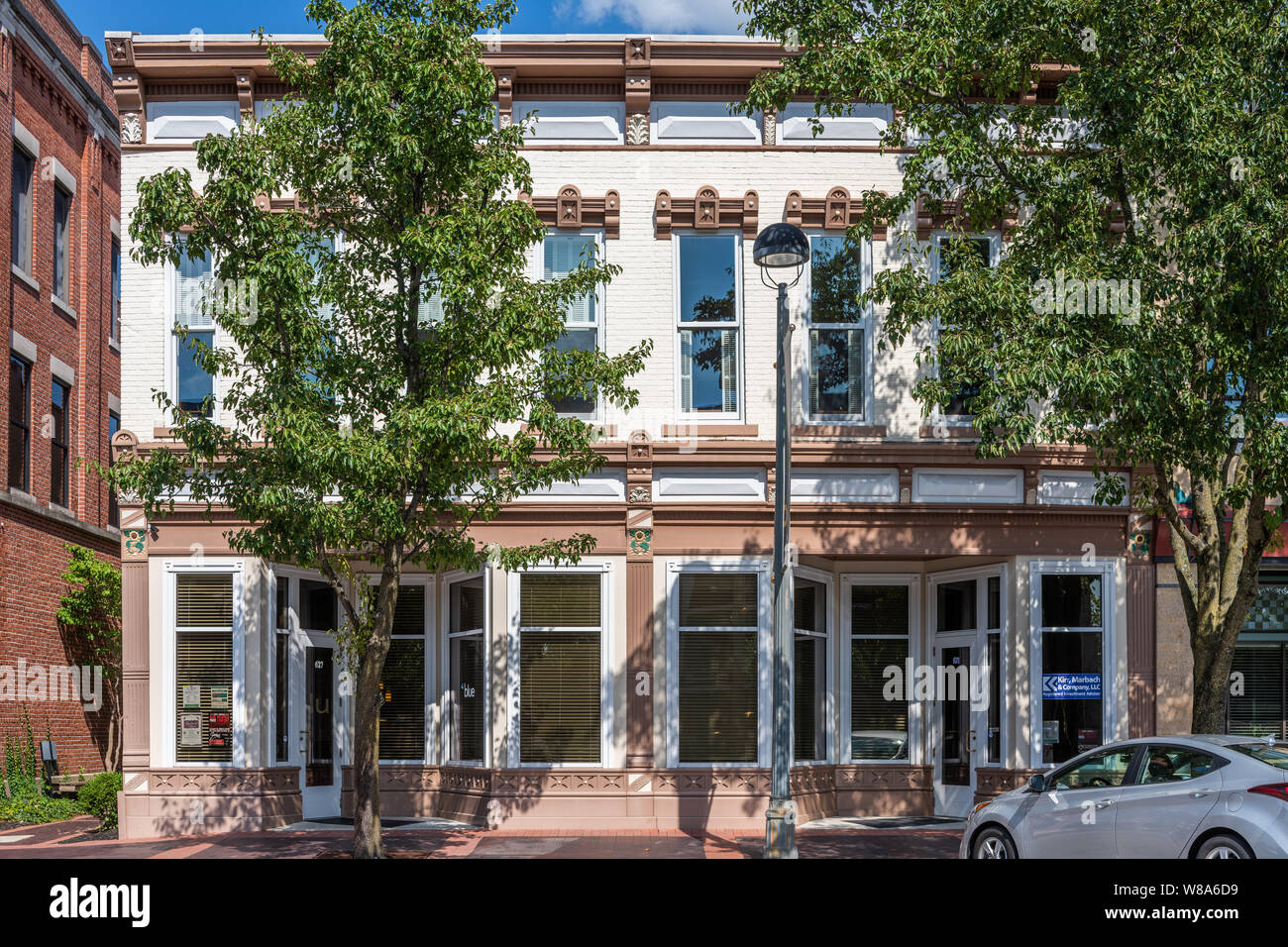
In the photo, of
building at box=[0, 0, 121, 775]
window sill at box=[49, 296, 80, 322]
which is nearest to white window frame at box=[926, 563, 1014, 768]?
building at box=[0, 0, 121, 775]

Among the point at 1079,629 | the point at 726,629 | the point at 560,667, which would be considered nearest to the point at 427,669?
the point at 560,667

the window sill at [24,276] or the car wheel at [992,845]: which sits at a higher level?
the window sill at [24,276]

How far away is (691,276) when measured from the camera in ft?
53.6

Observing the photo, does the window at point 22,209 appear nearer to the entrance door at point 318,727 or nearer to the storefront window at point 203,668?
the storefront window at point 203,668

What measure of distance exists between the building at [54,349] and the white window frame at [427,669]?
21.8 feet

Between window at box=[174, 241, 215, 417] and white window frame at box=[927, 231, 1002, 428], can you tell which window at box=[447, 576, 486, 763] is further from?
white window frame at box=[927, 231, 1002, 428]

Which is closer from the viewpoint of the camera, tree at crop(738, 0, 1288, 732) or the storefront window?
tree at crop(738, 0, 1288, 732)

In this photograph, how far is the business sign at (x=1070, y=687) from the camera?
15.8 metres

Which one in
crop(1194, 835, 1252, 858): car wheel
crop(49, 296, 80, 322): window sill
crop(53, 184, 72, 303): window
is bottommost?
crop(1194, 835, 1252, 858): car wheel

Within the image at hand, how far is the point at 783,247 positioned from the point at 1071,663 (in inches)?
290

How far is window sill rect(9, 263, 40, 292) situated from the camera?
67.0 feet

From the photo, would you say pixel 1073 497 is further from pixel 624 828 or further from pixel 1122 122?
pixel 624 828

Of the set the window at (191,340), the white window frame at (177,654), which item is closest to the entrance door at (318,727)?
the white window frame at (177,654)

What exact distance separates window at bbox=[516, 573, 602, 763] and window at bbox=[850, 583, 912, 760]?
12.0ft
